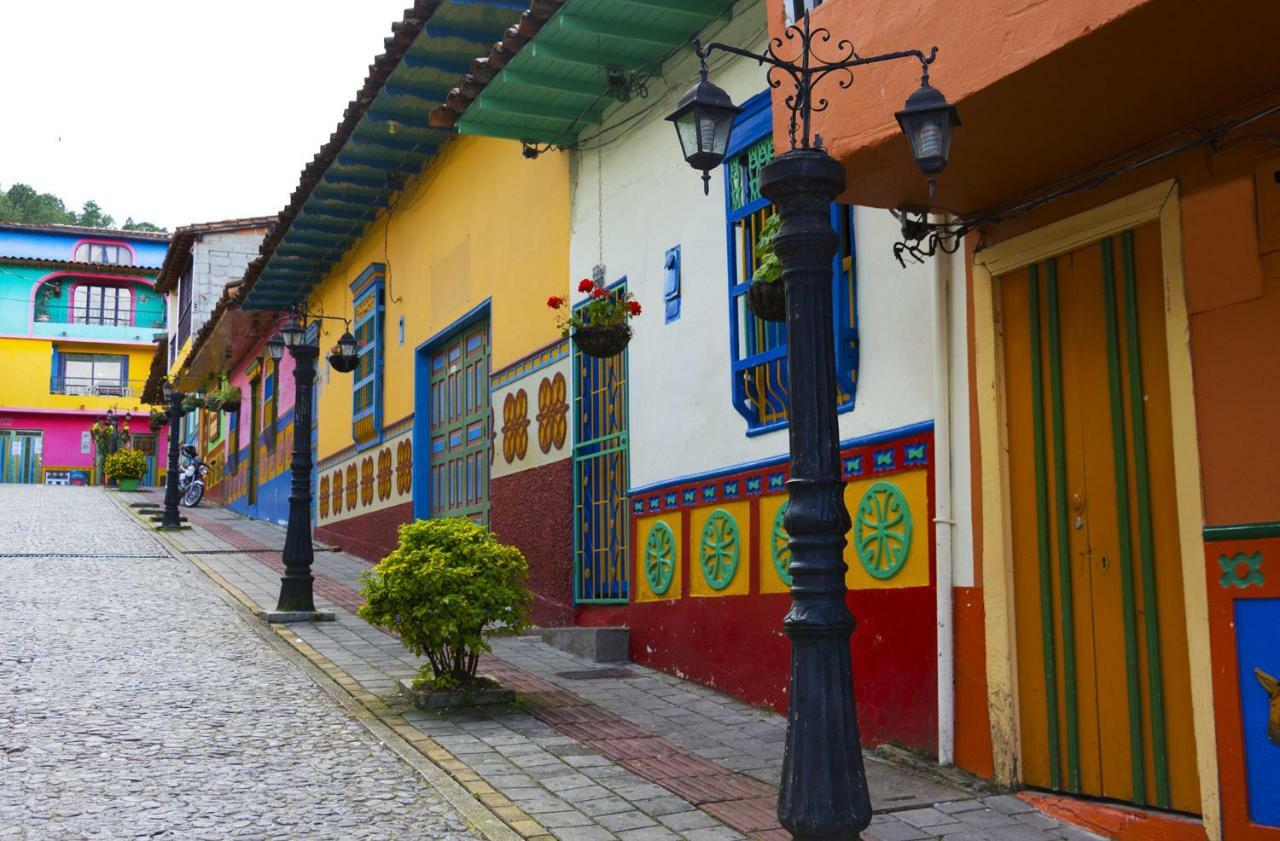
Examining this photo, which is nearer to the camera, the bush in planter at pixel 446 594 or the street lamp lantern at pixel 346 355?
the bush in planter at pixel 446 594

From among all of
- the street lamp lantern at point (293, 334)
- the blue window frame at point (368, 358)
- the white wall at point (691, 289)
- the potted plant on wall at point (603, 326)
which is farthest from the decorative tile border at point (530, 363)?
the blue window frame at point (368, 358)

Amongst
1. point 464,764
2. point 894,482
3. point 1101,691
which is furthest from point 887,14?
point 464,764

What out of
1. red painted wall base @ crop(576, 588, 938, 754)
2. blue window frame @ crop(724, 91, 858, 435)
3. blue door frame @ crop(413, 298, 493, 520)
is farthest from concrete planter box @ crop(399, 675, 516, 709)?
blue door frame @ crop(413, 298, 493, 520)

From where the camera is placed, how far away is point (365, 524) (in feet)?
51.7

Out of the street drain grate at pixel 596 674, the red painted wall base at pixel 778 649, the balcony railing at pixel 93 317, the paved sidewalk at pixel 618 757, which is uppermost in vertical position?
the balcony railing at pixel 93 317

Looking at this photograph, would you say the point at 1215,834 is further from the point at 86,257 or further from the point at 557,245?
the point at 86,257

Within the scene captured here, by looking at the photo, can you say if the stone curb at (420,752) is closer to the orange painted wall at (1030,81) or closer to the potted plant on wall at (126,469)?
the orange painted wall at (1030,81)

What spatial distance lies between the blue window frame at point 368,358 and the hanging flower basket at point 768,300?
9.41 m

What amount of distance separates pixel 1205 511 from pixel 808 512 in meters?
1.69

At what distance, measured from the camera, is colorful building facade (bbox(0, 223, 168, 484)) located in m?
46.0

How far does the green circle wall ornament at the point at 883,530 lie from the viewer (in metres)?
6.07

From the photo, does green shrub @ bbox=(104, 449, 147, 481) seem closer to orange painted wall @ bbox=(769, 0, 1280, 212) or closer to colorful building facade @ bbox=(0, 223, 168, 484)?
colorful building facade @ bbox=(0, 223, 168, 484)

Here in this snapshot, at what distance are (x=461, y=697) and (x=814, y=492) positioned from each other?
12.5ft

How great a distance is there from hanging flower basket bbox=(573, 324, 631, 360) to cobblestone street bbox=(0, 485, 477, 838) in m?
3.00
